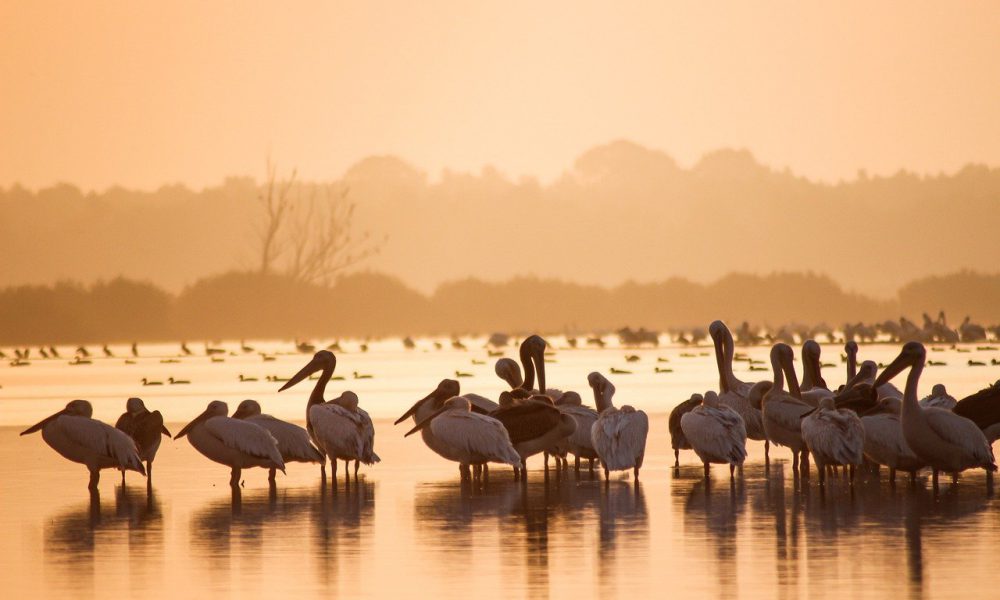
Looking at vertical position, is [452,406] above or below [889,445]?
above

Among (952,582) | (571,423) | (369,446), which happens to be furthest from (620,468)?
(952,582)

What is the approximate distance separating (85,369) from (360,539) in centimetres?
4494

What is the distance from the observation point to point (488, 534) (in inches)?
503

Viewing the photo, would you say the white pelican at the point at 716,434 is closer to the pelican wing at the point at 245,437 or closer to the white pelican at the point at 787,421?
the white pelican at the point at 787,421

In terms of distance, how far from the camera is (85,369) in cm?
5584

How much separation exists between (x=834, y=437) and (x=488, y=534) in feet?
12.2

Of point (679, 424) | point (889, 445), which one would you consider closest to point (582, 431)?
point (679, 424)

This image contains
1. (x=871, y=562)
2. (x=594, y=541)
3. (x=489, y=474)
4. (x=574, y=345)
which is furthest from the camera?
(x=574, y=345)

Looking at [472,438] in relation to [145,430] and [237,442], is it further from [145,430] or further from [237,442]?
[145,430]

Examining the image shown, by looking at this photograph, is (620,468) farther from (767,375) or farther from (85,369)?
(85,369)

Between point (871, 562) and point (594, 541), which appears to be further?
point (594, 541)

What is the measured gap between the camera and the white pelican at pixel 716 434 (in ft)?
52.5

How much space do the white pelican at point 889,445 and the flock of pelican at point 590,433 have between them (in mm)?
12

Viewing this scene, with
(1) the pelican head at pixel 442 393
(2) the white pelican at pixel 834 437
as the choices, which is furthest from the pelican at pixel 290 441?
(2) the white pelican at pixel 834 437
